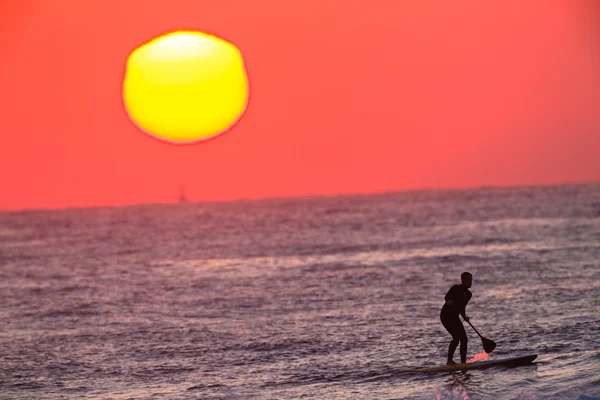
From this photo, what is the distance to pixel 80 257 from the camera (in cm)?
6794

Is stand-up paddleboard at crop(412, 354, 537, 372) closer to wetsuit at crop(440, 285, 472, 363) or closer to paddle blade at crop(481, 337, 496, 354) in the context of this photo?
wetsuit at crop(440, 285, 472, 363)

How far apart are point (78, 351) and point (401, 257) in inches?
1231

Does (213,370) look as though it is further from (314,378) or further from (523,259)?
(523,259)

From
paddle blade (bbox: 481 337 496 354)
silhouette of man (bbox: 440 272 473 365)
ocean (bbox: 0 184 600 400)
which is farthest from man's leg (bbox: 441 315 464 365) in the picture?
paddle blade (bbox: 481 337 496 354)

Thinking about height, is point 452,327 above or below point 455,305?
below

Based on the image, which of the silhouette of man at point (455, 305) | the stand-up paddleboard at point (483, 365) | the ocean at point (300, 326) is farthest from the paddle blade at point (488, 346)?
the silhouette of man at point (455, 305)

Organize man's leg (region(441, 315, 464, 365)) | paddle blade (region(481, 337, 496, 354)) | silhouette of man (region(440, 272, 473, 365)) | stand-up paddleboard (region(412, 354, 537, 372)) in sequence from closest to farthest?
silhouette of man (region(440, 272, 473, 365)) < man's leg (region(441, 315, 464, 365)) < stand-up paddleboard (region(412, 354, 537, 372)) < paddle blade (region(481, 337, 496, 354))

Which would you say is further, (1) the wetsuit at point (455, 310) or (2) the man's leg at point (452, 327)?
(2) the man's leg at point (452, 327)

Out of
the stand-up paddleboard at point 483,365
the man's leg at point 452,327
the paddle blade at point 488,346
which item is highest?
the man's leg at point 452,327

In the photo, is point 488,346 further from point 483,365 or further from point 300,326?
point 300,326

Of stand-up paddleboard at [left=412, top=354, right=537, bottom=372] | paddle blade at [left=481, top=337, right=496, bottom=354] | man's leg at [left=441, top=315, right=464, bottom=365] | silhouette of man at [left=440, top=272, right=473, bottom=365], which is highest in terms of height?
silhouette of man at [left=440, top=272, right=473, bottom=365]

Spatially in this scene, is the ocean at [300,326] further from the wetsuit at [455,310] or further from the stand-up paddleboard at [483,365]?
the wetsuit at [455,310]

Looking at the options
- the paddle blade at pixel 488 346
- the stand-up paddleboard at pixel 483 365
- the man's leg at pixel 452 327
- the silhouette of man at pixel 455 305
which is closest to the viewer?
the silhouette of man at pixel 455 305

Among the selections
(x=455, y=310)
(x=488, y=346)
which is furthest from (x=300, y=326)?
(x=455, y=310)
